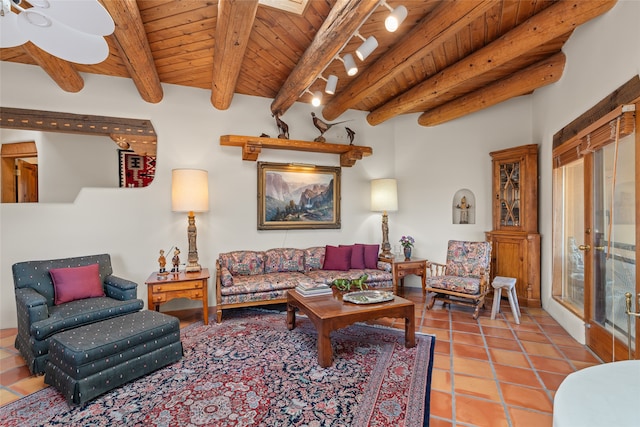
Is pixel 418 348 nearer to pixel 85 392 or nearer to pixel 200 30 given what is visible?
pixel 85 392

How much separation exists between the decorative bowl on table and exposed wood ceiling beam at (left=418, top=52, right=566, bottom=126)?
9.84 ft

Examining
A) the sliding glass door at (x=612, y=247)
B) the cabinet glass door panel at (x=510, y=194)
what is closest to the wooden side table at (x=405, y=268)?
the cabinet glass door panel at (x=510, y=194)

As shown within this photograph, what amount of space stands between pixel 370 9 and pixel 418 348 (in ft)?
9.38

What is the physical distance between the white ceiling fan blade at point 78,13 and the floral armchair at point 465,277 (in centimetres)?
401

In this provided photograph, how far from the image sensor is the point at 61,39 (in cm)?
171

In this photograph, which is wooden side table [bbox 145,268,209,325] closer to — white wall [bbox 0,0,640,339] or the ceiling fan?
white wall [bbox 0,0,640,339]

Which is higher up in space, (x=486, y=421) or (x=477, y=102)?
(x=477, y=102)

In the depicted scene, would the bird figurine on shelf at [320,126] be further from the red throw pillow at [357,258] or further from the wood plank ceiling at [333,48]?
the red throw pillow at [357,258]

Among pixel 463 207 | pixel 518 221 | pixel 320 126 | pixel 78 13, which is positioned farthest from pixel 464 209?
pixel 78 13

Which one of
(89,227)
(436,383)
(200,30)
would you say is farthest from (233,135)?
(436,383)

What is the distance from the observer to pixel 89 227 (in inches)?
148

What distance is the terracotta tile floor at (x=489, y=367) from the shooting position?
201cm

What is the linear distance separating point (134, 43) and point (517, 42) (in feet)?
11.3

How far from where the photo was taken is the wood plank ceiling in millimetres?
2545
